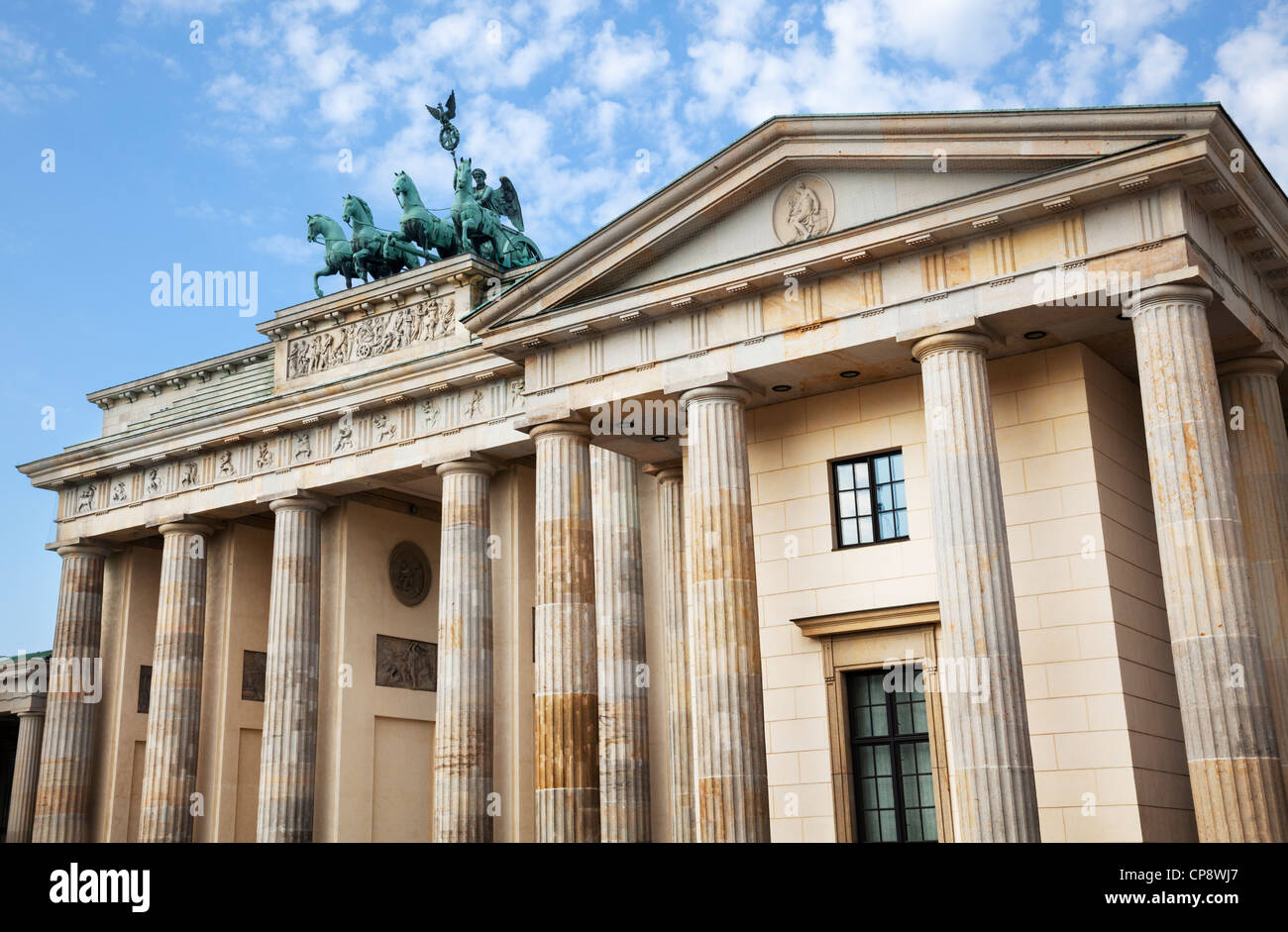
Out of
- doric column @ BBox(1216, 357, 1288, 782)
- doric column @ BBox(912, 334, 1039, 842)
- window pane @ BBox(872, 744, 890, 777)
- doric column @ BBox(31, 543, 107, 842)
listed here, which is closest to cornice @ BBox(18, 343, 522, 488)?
doric column @ BBox(31, 543, 107, 842)

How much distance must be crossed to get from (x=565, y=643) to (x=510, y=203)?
51.9ft

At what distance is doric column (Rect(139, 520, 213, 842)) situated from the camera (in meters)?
30.8

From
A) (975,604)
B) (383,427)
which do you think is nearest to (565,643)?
(975,604)

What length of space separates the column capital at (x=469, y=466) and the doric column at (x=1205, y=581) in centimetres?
1442

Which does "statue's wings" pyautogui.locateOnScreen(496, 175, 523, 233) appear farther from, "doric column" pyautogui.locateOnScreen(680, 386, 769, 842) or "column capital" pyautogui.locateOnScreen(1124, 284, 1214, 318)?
"column capital" pyautogui.locateOnScreen(1124, 284, 1214, 318)

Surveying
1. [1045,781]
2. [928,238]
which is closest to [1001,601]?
[1045,781]

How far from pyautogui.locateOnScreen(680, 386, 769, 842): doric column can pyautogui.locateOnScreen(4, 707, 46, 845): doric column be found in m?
21.5

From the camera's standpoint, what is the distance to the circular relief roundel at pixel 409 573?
32875 mm

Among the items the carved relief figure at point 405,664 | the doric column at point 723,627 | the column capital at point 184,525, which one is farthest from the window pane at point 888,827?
the column capital at point 184,525

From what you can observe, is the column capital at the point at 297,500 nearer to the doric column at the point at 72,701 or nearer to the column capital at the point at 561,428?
the doric column at the point at 72,701

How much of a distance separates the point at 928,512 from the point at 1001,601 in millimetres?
3875

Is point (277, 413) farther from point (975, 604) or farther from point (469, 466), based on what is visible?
point (975, 604)

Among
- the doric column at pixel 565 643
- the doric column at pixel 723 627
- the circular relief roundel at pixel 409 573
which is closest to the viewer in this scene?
the doric column at pixel 723 627
